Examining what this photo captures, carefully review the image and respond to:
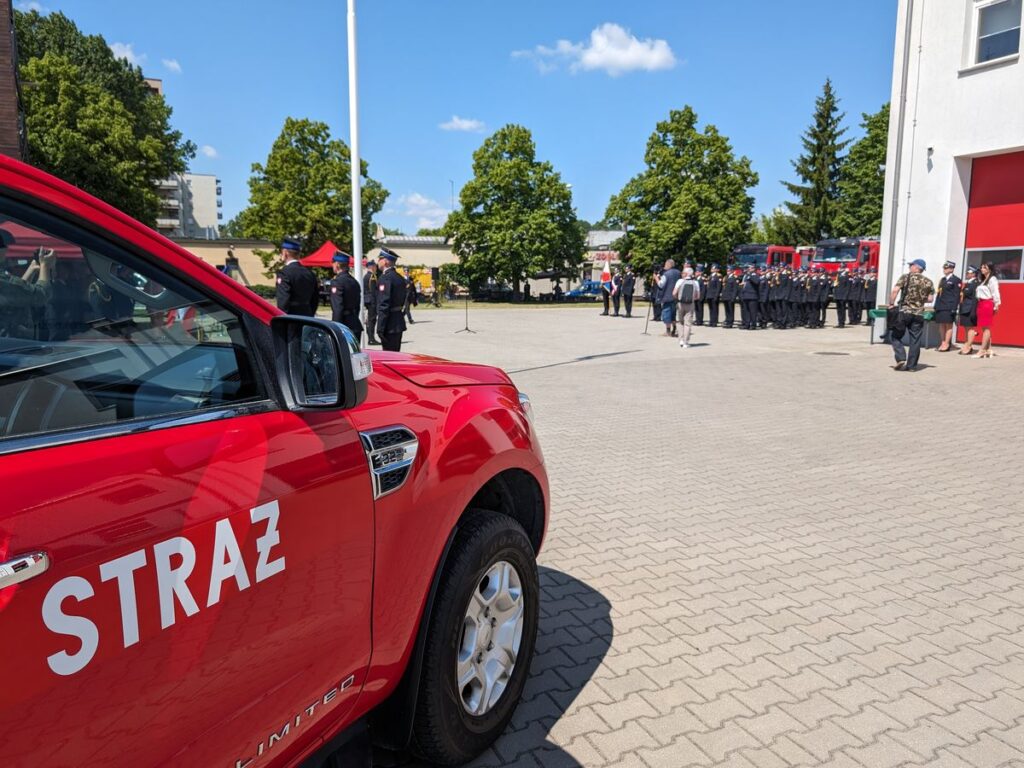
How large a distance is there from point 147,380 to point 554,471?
15.9 ft

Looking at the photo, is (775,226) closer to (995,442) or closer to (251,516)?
(995,442)

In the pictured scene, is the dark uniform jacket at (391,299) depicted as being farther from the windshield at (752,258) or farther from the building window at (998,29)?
the windshield at (752,258)

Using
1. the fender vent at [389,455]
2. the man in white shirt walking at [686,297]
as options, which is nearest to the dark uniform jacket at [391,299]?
the man in white shirt walking at [686,297]

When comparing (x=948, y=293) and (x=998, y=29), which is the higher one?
(x=998, y=29)

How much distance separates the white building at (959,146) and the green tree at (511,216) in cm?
3366

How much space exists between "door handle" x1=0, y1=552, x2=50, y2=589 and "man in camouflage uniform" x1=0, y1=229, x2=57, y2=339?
62 cm

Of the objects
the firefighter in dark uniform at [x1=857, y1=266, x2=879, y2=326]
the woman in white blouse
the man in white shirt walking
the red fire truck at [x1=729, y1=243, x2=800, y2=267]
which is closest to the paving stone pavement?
the woman in white blouse

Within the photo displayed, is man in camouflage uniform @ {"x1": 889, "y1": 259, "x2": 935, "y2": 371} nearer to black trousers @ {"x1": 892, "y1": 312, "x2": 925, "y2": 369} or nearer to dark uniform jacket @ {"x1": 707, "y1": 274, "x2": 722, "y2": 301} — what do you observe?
black trousers @ {"x1": 892, "y1": 312, "x2": 925, "y2": 369}

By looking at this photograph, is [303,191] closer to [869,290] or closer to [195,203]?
[869,290]

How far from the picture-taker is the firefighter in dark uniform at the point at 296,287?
10.7 m

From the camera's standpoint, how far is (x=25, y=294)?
59.7 inches

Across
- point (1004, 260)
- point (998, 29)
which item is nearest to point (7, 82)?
point (998, 29)

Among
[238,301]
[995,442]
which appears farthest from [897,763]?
[995,442]

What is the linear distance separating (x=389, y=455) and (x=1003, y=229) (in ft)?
54.7
